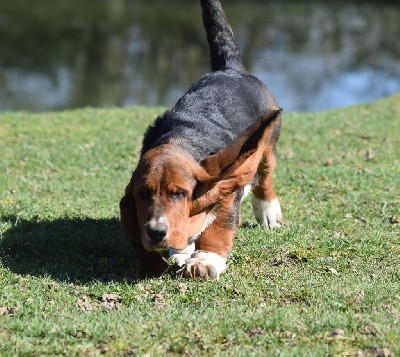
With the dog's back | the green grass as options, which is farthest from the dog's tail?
the green grass

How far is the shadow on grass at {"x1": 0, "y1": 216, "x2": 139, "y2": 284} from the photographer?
669 cm

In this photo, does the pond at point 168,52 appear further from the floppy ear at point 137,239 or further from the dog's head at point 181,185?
the dog's head at point 181,185

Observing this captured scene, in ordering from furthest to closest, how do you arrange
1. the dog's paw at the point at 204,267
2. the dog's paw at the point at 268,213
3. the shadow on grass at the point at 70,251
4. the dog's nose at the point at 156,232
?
the dog's paw at the point at 268,213 → the shadow on grass at the point at 70,251 → the dog's paw at the point at 204,267 → the dog's nose at the point at 156,232

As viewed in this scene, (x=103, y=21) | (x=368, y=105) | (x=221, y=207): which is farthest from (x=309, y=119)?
(x=103, y=21)

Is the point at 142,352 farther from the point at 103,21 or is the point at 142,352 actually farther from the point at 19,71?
the point at 103,21

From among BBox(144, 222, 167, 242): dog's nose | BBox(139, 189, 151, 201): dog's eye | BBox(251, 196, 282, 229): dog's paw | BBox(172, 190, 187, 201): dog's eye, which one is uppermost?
BBox(172, 190, 187, 201): dog's eye

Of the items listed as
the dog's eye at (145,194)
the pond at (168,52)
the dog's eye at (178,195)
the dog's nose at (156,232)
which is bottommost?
the pond at (168,52)

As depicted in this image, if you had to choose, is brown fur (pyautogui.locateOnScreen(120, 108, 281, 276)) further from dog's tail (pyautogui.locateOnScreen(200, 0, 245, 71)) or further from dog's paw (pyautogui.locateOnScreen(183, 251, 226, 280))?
dog's tail (pyautogui.locateOnScreen(200, 0, 245, 71))

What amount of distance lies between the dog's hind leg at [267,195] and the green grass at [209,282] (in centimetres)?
14

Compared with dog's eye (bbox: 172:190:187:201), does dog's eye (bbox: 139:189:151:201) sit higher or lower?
lower

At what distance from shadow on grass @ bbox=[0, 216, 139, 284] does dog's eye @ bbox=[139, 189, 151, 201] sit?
0.85 metres

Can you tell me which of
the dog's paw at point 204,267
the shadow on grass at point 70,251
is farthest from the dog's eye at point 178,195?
the shadow on grass at point 70,251

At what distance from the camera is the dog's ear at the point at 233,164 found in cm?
619

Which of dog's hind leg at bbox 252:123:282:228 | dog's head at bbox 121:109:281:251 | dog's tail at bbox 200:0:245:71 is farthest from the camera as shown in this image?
dog's tail at bbox 200:0:245:71
